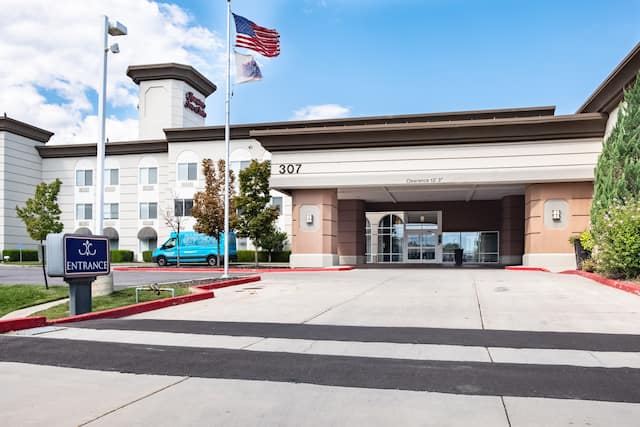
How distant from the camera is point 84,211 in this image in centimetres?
4706

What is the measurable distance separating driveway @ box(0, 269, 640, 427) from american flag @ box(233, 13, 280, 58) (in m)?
13.6

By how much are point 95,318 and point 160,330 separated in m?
2.22

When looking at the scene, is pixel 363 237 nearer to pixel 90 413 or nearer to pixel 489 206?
pixel 489 206

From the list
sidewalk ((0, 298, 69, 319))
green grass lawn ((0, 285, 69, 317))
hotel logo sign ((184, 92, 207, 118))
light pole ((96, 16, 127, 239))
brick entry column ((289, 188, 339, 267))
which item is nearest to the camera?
sidewalk ((0, 298, 69, 319))

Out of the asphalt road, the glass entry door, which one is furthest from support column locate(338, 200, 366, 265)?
the asphalt road

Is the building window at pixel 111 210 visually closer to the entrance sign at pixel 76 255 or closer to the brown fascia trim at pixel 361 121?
the brown fascia trim at pixel 361 121

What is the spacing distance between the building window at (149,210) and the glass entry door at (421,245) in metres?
21.9

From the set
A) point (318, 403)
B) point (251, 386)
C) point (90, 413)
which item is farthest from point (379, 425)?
point (90, 413)

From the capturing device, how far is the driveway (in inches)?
180

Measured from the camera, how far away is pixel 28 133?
152 feet

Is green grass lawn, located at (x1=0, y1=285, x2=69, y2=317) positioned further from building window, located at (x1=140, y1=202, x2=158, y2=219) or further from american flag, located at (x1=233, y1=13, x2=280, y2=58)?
building window, located at (x1=140, y1=202, x2=158, y2=219)

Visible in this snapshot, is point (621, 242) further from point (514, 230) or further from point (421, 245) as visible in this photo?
point (421, 245)

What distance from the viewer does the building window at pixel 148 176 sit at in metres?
45.2

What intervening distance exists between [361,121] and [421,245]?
1021 centimetres
